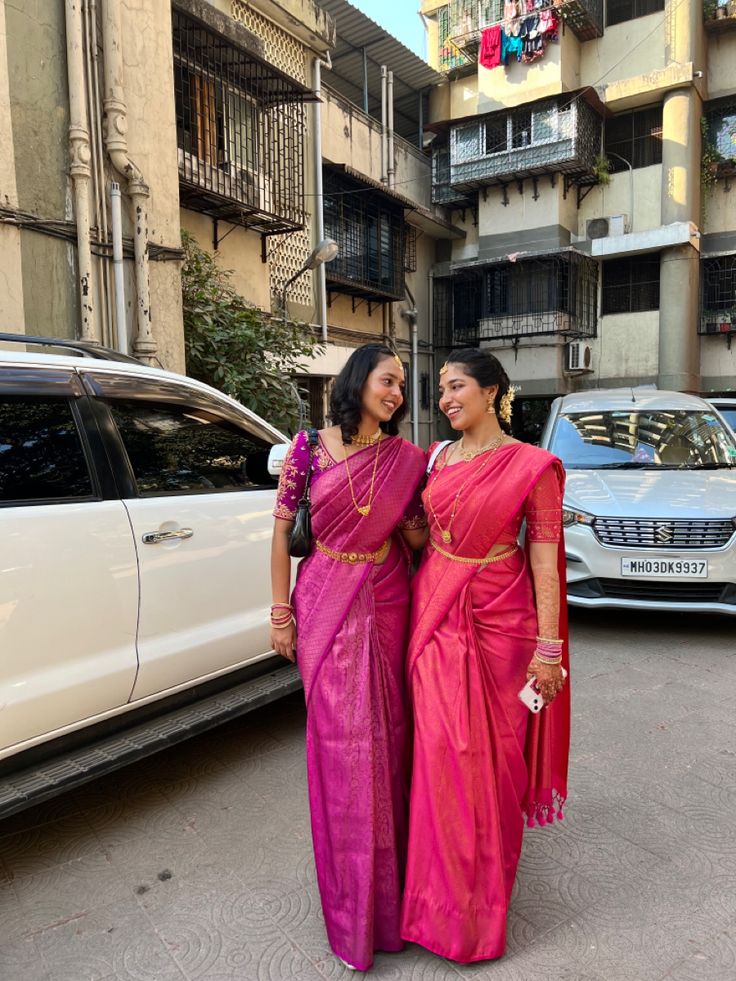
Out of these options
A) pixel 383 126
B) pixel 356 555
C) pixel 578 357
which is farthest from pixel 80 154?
pixel 578 357

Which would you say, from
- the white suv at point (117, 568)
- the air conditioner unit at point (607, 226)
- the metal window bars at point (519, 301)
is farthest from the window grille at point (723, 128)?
the white suv at point (117, 568)

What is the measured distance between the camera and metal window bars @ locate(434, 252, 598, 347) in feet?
55.9

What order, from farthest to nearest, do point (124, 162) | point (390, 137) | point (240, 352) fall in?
point (390, 137), point (240, 352), point (124, 162)

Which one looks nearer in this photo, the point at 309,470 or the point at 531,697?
the point at 531,697

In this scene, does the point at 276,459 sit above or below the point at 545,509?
above

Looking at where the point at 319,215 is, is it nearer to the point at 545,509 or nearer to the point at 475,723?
the point at 545,509

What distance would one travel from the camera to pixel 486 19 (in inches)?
669

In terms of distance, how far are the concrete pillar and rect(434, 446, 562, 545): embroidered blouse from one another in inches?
644

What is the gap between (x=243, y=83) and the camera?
9211mm

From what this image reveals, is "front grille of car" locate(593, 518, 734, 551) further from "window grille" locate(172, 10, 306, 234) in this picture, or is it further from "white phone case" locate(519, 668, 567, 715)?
"window grille" locate(172, 10, 306, 234)

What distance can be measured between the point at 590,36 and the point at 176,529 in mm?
19392

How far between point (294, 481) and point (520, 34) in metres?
18.4

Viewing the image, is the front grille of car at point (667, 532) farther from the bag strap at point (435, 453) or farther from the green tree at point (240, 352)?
the green tree at point (240, 352)

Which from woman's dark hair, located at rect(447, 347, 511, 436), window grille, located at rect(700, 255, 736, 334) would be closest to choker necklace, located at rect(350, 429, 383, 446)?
woman's dark hair, located at rect(447, 347, 511, 436)
